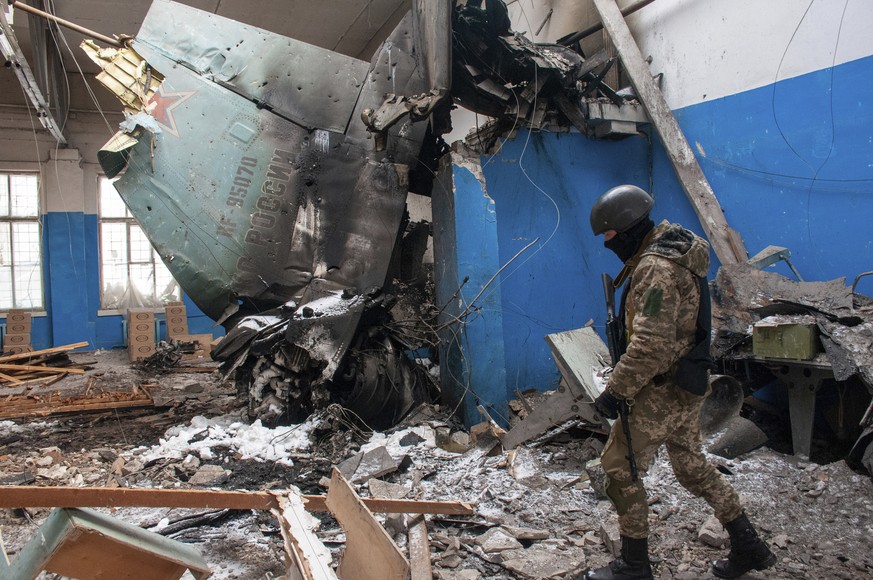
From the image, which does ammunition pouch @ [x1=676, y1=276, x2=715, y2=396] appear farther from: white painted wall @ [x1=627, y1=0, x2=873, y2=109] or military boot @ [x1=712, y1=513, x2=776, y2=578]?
white painted wall @ [x1=627, y1=0, x2=873, y2=109]

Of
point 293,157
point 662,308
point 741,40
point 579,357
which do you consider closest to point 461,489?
point 579,357

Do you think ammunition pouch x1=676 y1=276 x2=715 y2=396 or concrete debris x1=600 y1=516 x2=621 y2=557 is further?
concrete debris x1=600 y1=516 x2=621 y2=557

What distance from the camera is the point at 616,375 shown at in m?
2.32

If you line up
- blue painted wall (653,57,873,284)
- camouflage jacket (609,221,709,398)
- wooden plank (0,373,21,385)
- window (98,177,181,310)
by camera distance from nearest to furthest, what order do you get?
camouflage jacket (609,221,709,398) < blue painted wall (653,57,873,284) < wooden plank (0,373,21,385) < window (98,177,181,310)

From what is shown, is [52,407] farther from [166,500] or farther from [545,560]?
[545,560]

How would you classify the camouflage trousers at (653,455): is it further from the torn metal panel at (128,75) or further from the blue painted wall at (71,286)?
the blue painted wall at (71,286)

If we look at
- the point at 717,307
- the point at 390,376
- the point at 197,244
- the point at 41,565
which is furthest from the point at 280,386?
the point at 717,307

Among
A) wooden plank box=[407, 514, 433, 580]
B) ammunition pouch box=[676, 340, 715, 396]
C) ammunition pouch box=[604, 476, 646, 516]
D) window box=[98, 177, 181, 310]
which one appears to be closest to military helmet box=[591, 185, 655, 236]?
ammunition pouch box=[676, 340, 715, 396]

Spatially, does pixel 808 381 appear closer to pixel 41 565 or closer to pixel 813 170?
pixel 813 170

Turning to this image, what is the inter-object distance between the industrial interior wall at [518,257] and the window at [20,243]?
974 centimetres

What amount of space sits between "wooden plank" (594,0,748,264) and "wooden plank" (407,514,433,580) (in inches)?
134

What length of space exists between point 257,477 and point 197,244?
2.21 m

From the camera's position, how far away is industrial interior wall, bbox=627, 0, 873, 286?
13.3ft

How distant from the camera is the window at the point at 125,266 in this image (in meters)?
11.3
